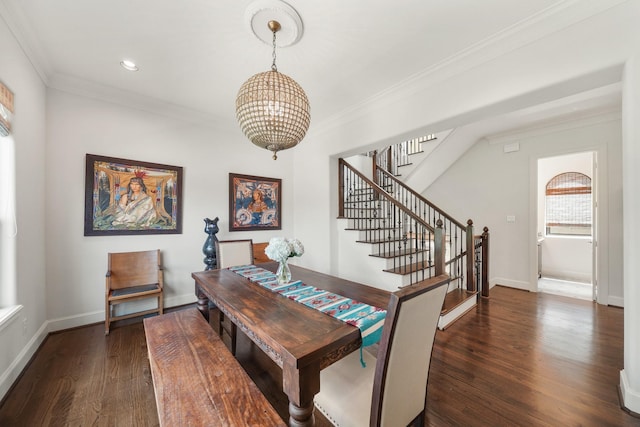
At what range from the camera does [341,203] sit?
374cm

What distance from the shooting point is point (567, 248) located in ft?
16.0

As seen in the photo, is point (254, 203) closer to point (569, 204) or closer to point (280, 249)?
point (280, 249)

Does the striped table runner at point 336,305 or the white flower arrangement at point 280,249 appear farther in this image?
the white flower arrangement at point 280,249

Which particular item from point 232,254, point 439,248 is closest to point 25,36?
point 232,254

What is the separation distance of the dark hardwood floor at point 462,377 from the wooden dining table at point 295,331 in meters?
0.71

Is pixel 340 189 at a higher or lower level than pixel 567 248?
higher

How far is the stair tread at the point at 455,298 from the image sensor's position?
9.40ft

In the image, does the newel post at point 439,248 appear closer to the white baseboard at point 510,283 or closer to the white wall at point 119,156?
the white baseboard at point 510,283

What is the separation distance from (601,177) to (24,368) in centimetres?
681

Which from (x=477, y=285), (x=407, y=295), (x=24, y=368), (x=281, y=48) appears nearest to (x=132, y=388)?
(x=24, y=368)

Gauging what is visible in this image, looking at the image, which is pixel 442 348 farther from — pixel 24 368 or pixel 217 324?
pixel 24 368

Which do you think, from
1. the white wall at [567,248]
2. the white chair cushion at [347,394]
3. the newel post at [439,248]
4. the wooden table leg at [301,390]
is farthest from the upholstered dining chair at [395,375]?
the white wall at [567,248]

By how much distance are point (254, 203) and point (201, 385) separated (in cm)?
291

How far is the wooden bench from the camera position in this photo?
96 cm
